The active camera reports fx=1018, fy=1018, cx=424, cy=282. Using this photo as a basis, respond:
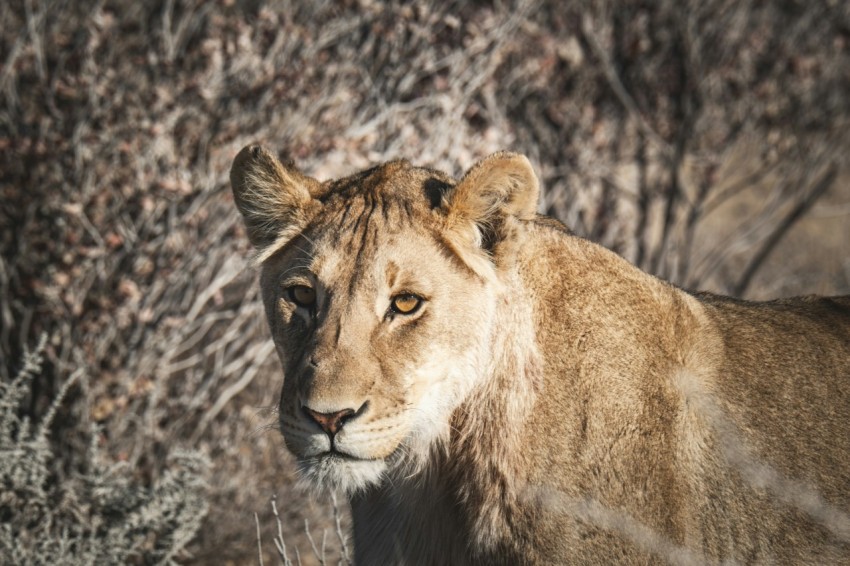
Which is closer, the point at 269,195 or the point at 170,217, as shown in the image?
the point at 269,195

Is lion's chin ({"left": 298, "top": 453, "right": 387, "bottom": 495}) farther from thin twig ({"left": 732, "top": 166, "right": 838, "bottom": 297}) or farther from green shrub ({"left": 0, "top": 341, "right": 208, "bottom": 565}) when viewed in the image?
thin twig ({"left": 732, "top": 166, "right": 838, "bottom": 297})

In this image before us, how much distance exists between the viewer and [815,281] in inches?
418

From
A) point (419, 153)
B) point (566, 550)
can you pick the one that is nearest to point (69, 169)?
point (419, 153)

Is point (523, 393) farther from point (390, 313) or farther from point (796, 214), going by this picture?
point (796, 214)

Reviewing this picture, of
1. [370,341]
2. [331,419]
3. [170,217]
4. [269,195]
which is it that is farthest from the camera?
[170,217]

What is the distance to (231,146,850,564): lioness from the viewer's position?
10.1 feet

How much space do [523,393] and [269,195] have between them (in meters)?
1.15

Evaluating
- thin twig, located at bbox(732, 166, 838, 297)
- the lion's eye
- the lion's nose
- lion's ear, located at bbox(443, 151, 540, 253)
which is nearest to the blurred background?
the lion's eye

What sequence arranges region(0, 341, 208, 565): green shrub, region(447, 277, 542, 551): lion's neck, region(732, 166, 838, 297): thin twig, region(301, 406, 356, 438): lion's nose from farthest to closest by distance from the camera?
region(732, 166, 838, 297): thin twig, region(0, 341, 208, 565): green shrub, region(447, 277, 542, 551): lion's neck, region(301, 406, 356, 438): lion's nose

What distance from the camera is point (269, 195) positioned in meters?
3.61

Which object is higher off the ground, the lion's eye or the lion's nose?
the lion's eye

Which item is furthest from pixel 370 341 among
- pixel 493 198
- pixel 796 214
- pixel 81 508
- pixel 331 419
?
pixel 796 214

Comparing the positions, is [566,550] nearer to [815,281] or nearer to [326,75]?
[326,75]

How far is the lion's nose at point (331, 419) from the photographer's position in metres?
3.00
